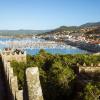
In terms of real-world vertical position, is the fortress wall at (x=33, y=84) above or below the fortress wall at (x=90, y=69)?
above

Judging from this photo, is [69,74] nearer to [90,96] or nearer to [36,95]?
[90,96]

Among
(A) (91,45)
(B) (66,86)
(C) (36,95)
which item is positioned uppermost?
(C) (36,95)

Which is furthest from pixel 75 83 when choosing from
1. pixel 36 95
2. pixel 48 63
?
pixel 36 95

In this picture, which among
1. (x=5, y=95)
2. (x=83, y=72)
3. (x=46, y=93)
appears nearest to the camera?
(x=5, y=95)

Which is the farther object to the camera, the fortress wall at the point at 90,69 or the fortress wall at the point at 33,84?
the fortress wall at the point at 90,69

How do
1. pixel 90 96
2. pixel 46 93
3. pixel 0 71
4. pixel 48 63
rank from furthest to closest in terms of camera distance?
pixel 48 63 → pixel 0 71 → pixel 46 93 → pixel 90 96

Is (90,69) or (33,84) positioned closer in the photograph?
(33,84)

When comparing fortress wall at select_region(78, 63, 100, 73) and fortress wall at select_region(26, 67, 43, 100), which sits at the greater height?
fortress wall at select_region(26, 67, 43, 100)

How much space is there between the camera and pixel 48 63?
38125mm

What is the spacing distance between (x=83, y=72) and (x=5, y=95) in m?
13.9

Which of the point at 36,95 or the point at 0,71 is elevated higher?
the point at 36,95

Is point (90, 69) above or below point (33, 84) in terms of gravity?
below

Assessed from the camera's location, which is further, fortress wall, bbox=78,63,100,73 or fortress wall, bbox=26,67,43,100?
fortress wall, bbox=78,63,100,73

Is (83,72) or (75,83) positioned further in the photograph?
(83,72)
